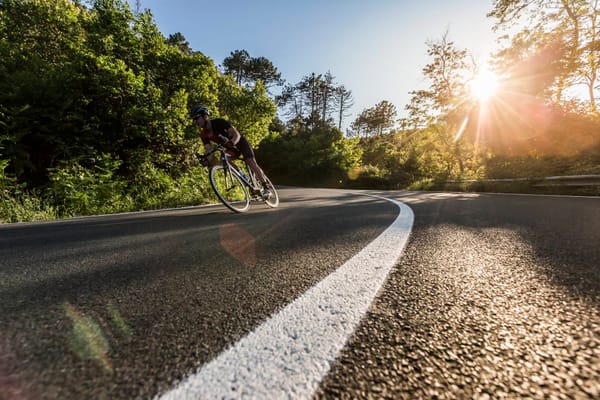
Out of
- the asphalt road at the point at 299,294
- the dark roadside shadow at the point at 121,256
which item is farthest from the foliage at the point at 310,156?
the asphalt road at the point at 299,294

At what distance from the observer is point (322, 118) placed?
153ft

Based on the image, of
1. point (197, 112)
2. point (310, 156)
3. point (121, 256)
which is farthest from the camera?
point (310, 156)

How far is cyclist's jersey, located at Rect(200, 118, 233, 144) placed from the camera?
4.09 metres

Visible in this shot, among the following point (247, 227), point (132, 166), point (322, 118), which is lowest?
point (247, 227)

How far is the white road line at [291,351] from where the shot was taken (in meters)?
0.46

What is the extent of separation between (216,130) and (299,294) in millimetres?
3881

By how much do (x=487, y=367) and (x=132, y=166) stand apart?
26.9ft

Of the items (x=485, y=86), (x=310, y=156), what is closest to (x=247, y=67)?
(x=310, y=156)

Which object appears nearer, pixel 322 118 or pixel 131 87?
pixel 131 87

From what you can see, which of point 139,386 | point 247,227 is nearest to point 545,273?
point 139,386

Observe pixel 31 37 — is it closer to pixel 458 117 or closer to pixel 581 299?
pixel 581 299

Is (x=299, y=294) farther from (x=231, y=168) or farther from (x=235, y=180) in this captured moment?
(x=235, y=180)

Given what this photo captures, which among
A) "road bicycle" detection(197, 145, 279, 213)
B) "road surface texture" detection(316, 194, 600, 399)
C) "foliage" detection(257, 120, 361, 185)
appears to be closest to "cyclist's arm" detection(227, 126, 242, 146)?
"road bicycle" detection(197, 145, 279, 213)

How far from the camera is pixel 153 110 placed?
6832 millimetres
